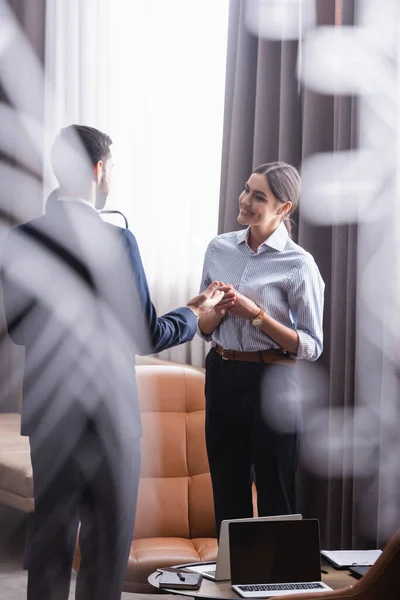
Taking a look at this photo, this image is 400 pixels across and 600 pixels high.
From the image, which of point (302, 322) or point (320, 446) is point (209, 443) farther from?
point (320, 446)

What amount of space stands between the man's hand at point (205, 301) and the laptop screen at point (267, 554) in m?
0.64

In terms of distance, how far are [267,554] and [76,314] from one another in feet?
2.30

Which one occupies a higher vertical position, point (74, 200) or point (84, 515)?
point (74, 200)

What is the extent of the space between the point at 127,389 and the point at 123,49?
8.47 feet

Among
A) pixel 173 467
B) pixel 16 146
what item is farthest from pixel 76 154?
pixel 16 146

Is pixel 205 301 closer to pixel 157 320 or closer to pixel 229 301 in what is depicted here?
pixel 229 301

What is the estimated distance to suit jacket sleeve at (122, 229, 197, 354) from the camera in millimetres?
1822

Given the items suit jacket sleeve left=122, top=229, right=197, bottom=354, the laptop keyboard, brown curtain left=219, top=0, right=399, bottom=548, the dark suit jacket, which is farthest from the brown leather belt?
the laptop keyboard

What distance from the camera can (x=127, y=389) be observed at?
1.83 m

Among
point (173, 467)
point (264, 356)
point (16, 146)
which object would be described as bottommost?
point (173, 467)

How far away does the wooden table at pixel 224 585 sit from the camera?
69.2 inches

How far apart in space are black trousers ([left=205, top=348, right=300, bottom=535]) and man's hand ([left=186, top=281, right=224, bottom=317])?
21 cm

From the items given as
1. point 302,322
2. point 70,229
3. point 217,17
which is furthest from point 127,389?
point 217,17

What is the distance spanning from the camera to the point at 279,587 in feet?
5.86
